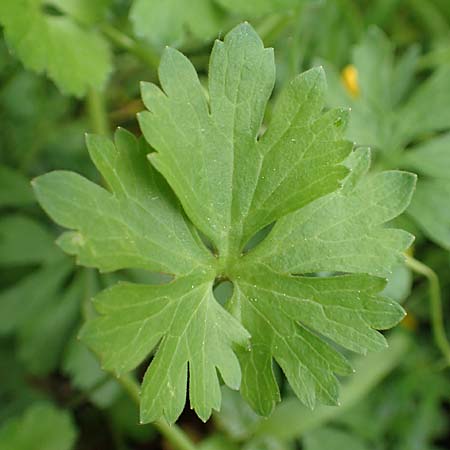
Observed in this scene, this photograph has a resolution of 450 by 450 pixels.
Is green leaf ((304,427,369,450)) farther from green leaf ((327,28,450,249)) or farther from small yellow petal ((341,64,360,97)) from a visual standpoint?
small yellow petal ((341,64,360,97))

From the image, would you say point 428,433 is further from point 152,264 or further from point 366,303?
point 152,264

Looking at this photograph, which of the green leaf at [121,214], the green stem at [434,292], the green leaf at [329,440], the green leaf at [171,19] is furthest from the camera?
the green leaf at [329,440]

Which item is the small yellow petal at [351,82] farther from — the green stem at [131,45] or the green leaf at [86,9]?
the green leaf at [86,9]

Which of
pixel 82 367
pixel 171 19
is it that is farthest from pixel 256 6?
pixel 82 367

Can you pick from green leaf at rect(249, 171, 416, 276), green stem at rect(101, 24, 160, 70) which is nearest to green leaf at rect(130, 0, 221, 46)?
green stem at rect(101, 24, 160, 70)

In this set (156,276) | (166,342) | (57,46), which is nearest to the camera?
(166,342)

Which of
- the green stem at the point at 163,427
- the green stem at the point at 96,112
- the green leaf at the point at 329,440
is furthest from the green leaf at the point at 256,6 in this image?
the green leaf at the point at 329,440

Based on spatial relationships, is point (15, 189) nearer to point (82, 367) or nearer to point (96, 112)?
point (96, 112)

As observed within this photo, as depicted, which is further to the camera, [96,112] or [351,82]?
[351,82]
